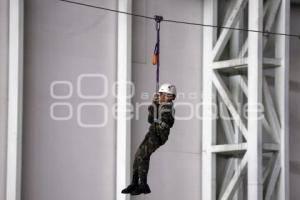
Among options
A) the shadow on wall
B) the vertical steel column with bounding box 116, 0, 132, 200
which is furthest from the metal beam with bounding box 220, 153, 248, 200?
the vertical steel column with bounding box 116, 0, 132, 200

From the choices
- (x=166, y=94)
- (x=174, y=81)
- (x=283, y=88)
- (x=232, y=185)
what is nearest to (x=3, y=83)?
(x=166, y=94)

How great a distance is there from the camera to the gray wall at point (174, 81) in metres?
12.1

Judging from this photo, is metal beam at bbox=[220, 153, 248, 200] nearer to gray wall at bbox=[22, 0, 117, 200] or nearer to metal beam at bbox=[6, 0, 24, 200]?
gray wall at bbox=[22, 0, 117, 200]

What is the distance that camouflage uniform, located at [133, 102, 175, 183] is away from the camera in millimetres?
9031

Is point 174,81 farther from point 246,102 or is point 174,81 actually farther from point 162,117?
point 162,117

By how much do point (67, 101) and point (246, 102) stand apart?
287 cm

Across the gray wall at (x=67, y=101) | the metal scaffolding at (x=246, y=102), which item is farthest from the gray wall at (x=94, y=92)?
the metal scaffolding at (x=246, y=102)

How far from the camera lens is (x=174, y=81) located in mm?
12539

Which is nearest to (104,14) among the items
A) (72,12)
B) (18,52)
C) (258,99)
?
(72,12)

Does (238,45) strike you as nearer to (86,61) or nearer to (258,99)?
(258,99)

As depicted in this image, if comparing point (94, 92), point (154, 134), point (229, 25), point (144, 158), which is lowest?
point (144, 158)

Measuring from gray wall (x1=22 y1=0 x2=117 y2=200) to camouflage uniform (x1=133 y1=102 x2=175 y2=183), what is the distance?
2240mm

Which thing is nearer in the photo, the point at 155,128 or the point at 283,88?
the point at 155,128

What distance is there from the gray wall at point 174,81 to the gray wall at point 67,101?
0.44 metres
